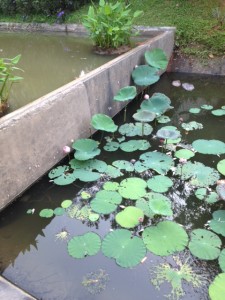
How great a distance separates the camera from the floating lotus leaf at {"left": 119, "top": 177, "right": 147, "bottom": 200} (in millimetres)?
2812

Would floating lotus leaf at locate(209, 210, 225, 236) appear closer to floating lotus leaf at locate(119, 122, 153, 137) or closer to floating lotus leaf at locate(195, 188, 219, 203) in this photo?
floating lotus leaf at locate(195, 188, 219, 203)

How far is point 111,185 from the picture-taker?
2.95m

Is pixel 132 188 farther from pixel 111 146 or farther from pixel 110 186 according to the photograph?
pixel 111 146

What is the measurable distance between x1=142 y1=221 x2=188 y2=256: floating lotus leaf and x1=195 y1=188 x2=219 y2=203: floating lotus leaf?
0.48 m

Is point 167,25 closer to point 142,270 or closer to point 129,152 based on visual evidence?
point 129,152

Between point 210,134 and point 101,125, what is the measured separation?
56.7 inches

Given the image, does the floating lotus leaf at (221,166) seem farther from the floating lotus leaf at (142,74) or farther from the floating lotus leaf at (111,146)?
the floating lotus leaf at (142,74)

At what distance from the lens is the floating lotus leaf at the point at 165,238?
229 centimetres

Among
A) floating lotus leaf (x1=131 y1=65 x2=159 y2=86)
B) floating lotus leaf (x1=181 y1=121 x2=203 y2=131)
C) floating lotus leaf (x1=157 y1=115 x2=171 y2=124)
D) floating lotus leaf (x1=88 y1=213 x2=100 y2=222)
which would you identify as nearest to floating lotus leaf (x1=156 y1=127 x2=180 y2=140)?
floating lotus leaf (x1=181 y1=121 x2=203 y2=131)

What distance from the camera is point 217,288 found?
6.53 feet

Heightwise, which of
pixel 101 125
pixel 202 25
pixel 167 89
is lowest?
pixel 167 89

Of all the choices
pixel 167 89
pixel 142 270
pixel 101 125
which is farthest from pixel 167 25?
pixel 142 270

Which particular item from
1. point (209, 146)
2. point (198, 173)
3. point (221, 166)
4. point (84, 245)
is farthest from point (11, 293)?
point (209, 146)

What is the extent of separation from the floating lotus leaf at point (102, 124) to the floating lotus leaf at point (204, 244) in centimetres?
149
